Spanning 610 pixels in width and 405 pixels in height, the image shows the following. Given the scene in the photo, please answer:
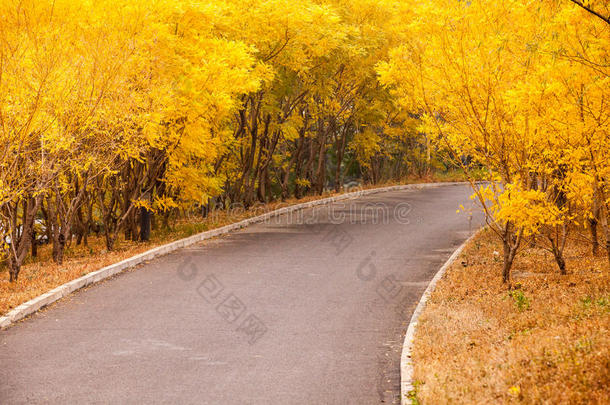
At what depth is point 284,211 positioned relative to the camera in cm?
2725

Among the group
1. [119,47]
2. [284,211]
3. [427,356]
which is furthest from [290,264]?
[284,211]

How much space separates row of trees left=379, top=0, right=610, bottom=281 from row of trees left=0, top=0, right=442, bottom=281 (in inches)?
259

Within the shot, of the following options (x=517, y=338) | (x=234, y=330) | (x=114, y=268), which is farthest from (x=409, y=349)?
(x=114, y=268)

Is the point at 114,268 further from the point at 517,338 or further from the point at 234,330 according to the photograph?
the point at 517,338

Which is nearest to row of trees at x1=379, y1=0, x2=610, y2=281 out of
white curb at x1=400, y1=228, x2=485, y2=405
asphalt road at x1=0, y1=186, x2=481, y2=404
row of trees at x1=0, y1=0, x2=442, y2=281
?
white curb at x1=400, y1=228, x2=485, y2=405

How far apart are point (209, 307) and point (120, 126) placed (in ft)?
20.3

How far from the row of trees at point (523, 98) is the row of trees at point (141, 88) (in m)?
6.58

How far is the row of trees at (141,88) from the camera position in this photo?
542 inches

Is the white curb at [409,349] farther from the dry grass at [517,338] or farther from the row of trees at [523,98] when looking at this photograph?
the row of trees at [523,98]

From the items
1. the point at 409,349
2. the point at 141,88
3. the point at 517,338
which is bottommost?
the point at 409,349

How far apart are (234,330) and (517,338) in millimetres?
4199

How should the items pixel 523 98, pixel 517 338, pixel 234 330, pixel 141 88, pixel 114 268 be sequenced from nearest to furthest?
pixel 517 338, pixel 234 330, pixel 523 98, pixel 114 268, pixel 141 88

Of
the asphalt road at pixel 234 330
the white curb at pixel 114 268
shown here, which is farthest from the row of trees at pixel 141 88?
the asphalt road at pixel 234 330

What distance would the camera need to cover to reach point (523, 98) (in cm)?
1179
